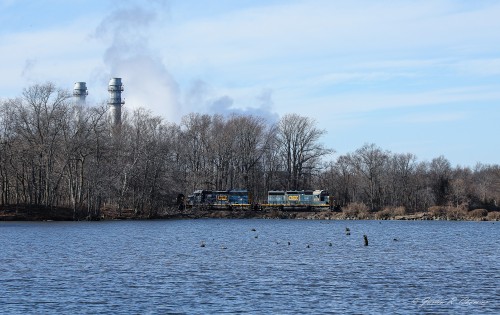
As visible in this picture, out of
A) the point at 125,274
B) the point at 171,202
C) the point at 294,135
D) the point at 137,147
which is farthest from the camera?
the point at 294,135

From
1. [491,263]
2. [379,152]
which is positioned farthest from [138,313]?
[379,152]

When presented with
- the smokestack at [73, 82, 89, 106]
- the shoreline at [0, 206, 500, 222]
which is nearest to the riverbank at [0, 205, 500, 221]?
the shoreline at [0, 206, 500, 222]

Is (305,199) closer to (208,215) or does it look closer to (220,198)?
(220,198)

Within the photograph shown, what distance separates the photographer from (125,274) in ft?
135

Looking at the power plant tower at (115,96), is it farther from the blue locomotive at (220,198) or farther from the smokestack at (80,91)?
the blue locomotive at (220,198)

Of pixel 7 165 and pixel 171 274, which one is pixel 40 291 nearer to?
pixel 171 274

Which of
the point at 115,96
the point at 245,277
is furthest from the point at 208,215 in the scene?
the point at 245,277

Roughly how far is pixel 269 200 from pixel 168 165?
28.3 meters

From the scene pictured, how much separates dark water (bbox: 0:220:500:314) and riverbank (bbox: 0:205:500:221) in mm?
31840

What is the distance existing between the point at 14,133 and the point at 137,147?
746 inches

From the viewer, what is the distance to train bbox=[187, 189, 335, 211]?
136 m

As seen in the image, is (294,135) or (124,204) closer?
(124,204)

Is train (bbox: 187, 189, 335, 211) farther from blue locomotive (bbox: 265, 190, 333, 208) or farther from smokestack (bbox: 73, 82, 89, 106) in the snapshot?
smokestack (bbox: 73, 82, 89, 106)

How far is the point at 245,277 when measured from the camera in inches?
1570
